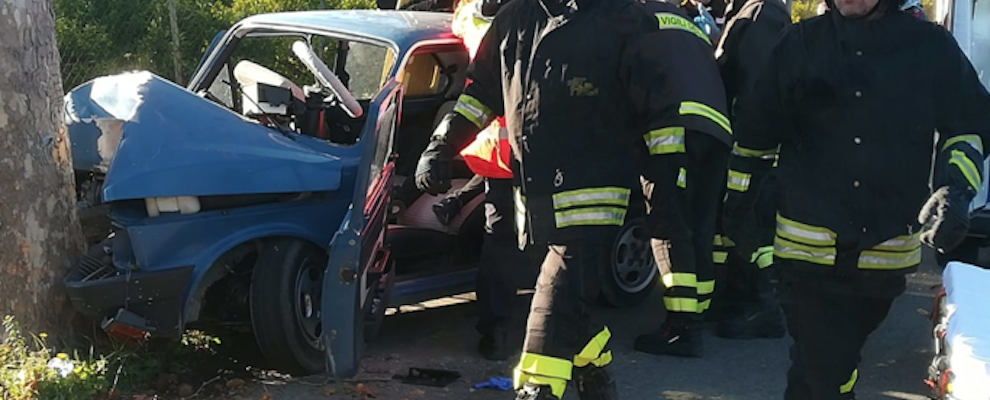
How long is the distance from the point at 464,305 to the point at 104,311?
230 centimetres

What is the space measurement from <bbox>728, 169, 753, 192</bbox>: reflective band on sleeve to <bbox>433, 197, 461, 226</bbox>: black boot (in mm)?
2030

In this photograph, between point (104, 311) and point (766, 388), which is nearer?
point (104, 311)

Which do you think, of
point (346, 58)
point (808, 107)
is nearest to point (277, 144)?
point (346, 58)

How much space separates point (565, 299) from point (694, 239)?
158 cm

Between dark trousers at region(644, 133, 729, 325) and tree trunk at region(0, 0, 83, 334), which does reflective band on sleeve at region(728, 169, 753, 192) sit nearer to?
dark trousers at region(644, 133, 729, 325)

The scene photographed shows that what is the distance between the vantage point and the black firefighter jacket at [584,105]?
3.80 m

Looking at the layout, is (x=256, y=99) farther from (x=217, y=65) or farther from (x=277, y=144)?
(x=217, y=65)

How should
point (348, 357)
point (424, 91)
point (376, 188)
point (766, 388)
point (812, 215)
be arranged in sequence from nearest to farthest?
1. point (812, 215)
2. point (348, 357)
3. point (376, 188)
4. point (766, 388)
5. point (424, 91)

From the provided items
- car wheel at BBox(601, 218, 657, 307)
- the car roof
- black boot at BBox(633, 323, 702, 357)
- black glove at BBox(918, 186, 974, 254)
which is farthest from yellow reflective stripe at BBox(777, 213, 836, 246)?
the car roof

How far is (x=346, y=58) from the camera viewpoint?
6062 mm

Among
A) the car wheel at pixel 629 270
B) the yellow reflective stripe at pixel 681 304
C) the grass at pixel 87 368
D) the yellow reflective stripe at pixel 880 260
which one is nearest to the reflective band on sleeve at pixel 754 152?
the yellow reflective stripe at pixel 880 260

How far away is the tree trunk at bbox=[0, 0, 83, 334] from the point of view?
14.5 ft

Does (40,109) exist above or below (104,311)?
above

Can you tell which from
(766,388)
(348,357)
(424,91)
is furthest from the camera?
(424,91)
